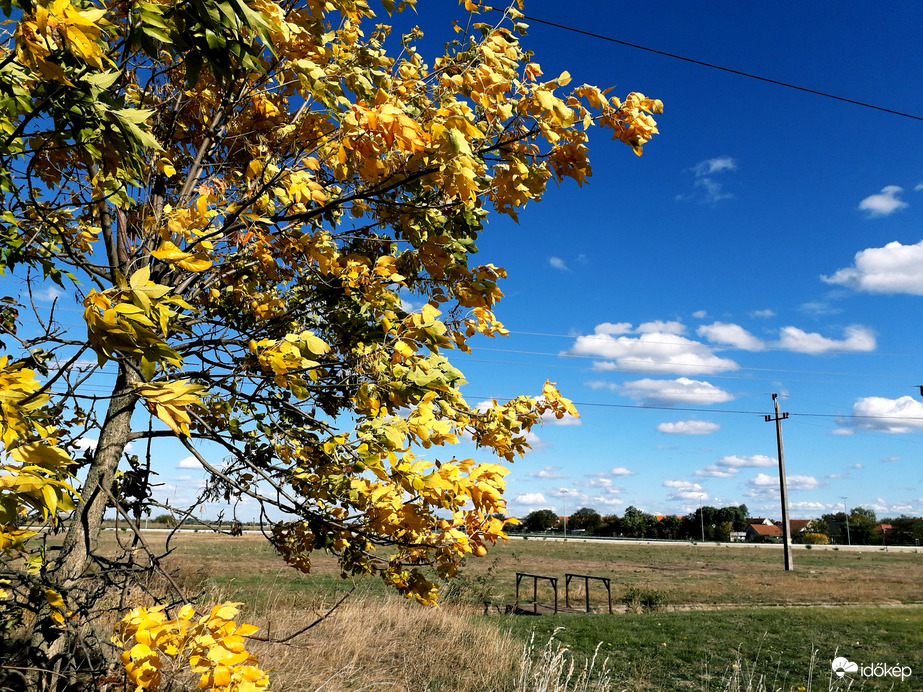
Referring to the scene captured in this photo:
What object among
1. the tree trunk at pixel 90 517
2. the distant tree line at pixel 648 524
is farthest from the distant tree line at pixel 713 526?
the tree trunk at pixel 90 517

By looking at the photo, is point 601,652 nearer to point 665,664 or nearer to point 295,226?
point 665,664

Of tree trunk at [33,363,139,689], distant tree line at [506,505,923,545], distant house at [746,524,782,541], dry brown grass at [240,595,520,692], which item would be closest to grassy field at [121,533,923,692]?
dry brown grass at [240,595,520,692]

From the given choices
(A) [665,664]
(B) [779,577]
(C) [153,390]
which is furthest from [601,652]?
(B) [779,577]

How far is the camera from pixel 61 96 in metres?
1.62

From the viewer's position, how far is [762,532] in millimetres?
94938

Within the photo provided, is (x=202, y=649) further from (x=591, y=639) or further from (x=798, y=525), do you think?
(x=798, y=525)

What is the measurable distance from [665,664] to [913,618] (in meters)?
9.15

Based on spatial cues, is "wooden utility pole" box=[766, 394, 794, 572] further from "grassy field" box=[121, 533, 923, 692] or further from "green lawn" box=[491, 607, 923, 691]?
"green lawn" box=[491, 607, 923, 691]

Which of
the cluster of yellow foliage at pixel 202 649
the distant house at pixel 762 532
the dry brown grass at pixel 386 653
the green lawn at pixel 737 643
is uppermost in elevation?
the cluster of yellow foliage at pixel 202 649

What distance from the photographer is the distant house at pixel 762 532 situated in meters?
90.9

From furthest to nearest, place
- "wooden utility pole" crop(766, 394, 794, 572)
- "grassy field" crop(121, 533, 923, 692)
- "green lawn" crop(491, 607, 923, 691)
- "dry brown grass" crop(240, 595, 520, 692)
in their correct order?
"wooden utility pole" crop(766, 394, 794, 572)
"green lawn" crop(491, 607, 923, 691)
"grassy field" crop(121, 533, 923, 692)
"dry brown grass" crop(240, 595, 520, 692)

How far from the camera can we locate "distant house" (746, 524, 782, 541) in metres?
90.9

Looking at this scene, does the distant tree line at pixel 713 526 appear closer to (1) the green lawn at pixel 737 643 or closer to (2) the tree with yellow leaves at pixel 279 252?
(1) the green lawn at pixel 737 643

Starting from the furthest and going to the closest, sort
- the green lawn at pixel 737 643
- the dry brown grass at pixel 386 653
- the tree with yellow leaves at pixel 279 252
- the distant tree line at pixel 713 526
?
1. the distant tree line at pixel 713 526
2. the green lawn at pixel 737 643
3. the dry brown grass at pixel 386 653
4. the tree with yellow leaves at pixel 279 252
